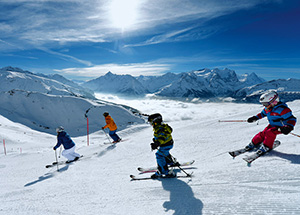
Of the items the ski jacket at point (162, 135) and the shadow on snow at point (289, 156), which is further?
the ski jacket at point (162, 135)

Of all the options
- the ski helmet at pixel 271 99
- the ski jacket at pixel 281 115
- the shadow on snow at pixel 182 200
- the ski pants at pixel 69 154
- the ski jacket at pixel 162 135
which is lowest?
the ski pants at pixel 69 154

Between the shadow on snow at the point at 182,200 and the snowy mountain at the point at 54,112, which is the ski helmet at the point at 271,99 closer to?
the shadow on snow at the point at 182,200

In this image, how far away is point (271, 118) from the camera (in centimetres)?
512

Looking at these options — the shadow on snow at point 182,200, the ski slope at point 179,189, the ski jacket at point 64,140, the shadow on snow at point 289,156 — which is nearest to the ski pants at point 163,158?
the ski slope at point 179,189

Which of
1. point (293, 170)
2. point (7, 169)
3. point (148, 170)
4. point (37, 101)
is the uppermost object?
point (37, 101)

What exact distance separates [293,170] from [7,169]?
1114 cm

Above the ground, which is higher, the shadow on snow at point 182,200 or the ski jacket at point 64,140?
the ski jacket at point 64,140

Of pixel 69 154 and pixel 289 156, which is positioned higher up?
pixel 289 156

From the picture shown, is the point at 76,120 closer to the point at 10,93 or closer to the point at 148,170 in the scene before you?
the point at 10,93

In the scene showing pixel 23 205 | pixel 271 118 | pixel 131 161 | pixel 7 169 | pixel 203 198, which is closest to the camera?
pixel 203 198

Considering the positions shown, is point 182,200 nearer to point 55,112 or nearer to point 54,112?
point 55,112

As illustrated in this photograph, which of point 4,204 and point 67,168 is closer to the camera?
point 4,204

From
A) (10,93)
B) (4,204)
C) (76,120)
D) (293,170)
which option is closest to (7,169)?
(4,204)

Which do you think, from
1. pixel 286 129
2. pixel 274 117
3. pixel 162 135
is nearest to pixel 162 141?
pixel 162 135
